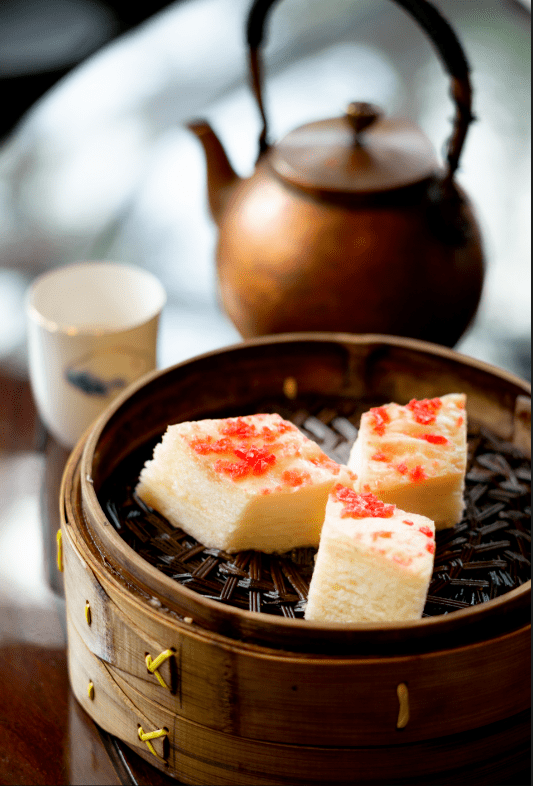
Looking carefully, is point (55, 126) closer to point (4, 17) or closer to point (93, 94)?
point (93, 94)

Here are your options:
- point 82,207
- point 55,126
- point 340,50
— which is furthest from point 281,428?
point 340,50

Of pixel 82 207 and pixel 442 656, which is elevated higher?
pixel 82 207

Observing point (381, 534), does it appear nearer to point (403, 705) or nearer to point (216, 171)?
point (403, 705)

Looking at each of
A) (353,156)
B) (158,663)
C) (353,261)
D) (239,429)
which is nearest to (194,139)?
(353,156)

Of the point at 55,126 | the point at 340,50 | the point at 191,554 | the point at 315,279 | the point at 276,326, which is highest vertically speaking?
the point at 340,50

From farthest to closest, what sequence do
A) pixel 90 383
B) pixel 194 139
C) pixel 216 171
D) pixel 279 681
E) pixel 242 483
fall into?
pixel 194 139
pixel 216 171
pixel 90 383
pixel 242 483
pixel 279 681

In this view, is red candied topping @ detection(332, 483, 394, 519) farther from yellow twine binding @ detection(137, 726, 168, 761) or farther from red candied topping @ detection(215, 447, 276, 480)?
yellow twine binding @ detection(137, 726, 168, 761)

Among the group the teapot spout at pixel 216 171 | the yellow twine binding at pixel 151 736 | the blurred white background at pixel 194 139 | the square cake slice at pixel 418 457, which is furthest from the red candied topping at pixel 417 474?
the teapot spout at pixel 216 171
